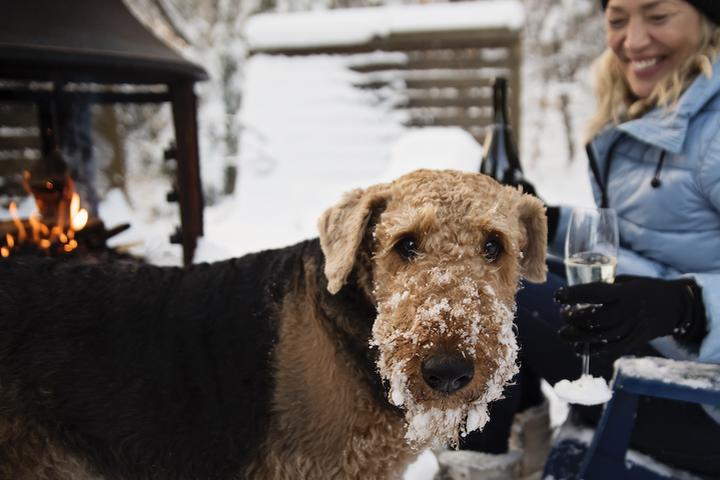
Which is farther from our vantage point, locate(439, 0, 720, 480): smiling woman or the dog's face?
locate(439, 0, 720, 480): smiling woman

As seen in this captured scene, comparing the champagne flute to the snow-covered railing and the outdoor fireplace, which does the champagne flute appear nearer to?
the outdoor fireplace

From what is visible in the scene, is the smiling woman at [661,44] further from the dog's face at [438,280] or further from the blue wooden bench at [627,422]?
the blue wooden bench at [627,422]

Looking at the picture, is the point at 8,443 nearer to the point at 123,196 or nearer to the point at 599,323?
the point at 599,323

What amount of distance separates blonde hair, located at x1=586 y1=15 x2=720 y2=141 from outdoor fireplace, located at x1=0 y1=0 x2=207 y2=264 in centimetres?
193

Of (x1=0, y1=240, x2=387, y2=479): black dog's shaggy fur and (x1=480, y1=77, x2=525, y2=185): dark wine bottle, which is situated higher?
(x1=480, y1=77, x2=525, y2=185): dark wine bottle

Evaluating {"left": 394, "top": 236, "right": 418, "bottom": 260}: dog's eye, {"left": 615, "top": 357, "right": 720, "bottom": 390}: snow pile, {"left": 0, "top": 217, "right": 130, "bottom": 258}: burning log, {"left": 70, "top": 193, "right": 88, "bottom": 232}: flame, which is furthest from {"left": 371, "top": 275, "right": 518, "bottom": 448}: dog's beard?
{"left": 70, "top": 193, "right": 88, "bottom": 232}: flame

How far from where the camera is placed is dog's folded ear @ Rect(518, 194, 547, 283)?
5.30 feet

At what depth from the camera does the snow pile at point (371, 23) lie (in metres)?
6.48

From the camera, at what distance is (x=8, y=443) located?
57.5 inches

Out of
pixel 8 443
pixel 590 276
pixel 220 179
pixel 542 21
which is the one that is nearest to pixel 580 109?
pixel 542 21

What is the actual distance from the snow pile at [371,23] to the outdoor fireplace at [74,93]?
3.99m

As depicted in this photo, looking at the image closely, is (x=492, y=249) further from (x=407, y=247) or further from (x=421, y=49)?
(x=421, y=49)

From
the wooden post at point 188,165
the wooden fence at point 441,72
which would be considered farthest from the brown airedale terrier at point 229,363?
the wooden fence at point 441,72

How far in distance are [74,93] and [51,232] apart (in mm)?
943
